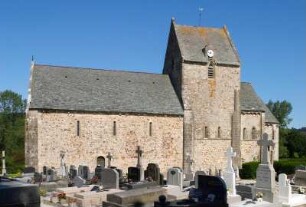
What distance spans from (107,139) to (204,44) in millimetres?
11798

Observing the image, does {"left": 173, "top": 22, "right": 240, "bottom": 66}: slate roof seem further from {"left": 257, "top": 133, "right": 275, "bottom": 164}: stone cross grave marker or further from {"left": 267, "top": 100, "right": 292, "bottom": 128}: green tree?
{"left": 267, "top": 100, "right": 292, "bottom": 128}: green tree

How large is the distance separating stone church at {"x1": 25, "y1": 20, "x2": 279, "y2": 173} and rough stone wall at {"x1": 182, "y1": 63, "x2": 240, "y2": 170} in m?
0.08

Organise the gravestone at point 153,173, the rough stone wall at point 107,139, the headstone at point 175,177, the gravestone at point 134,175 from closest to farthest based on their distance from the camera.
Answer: the headstone at point 175,177 < the gravestone at point 134,175 < the gravestone at point 153,173 < the rough stone wall at point 107,139

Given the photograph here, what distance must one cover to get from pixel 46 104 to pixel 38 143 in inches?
105

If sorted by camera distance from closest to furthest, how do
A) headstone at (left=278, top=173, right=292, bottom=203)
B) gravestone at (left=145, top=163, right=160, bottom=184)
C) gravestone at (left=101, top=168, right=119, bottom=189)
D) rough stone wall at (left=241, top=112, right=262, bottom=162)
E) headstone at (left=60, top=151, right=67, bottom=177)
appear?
headstone at (left=278, top=173, right=292, bottom=203)
gravestone at (left=101, top=168, right=119, bottom=189)
gravestone at (left=145, top=163, right=160, bottom=184)
headstone at (left=60, top=151, right=67, bottom=177)
rough stone wall at (left=241, top=112, right=262, bottom=162)

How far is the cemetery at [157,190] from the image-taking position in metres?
14.0

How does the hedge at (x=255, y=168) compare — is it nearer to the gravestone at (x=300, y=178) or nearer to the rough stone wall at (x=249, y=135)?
the rough stone wall at (x=249, y=135)

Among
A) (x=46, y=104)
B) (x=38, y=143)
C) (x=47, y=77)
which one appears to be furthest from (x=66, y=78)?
(x=38, y=143)

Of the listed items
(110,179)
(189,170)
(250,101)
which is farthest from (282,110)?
(110,179)

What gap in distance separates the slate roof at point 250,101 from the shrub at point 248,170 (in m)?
4.97

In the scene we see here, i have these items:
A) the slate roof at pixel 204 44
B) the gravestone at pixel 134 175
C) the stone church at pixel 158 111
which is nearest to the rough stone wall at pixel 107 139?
the stone church at pixel 158 111

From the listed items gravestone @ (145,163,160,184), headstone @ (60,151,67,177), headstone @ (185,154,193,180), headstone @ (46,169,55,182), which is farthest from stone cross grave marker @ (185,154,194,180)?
headstone @ (46,169,55,182)

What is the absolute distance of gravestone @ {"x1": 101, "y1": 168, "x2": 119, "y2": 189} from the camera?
20422mm

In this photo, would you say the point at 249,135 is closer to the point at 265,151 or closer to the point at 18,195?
the point at 265,151
